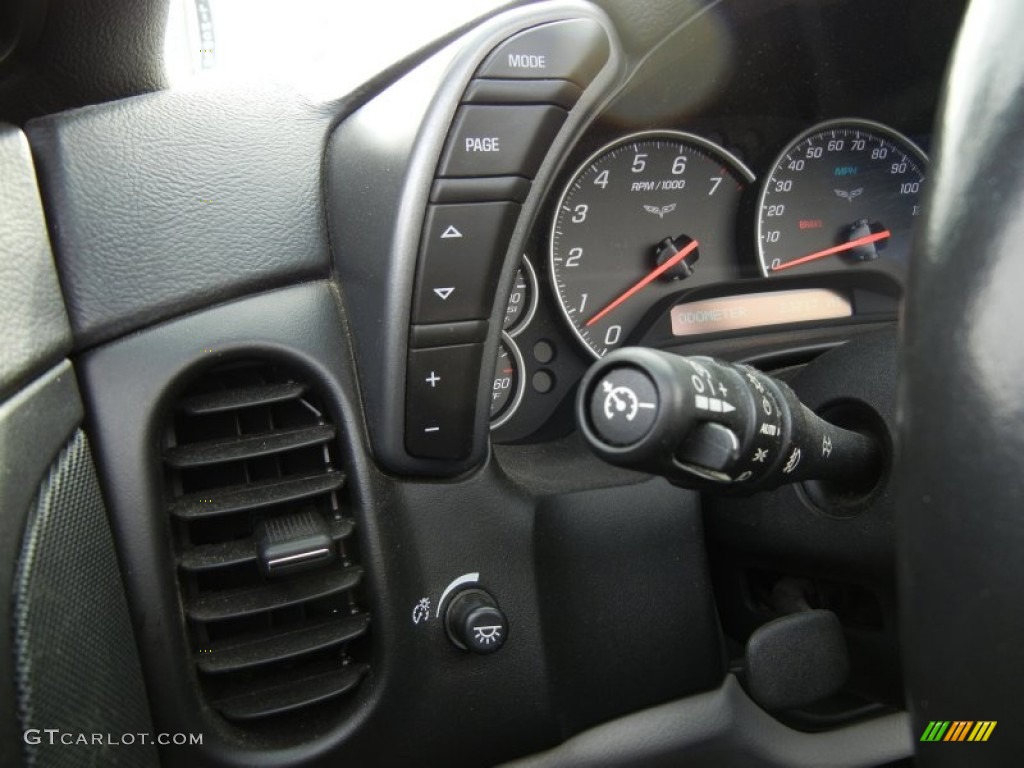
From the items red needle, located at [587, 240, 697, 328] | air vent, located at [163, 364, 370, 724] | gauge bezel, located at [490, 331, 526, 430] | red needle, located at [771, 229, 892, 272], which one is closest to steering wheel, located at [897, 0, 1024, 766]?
air vent, located at [163, 364, 370, 724]

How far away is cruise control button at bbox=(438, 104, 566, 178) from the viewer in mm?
1147

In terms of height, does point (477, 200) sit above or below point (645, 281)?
above

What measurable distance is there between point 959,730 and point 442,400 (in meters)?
0.68

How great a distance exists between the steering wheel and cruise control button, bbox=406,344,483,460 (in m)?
0.60

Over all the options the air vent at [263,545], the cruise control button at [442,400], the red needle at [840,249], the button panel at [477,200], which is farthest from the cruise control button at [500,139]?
the red needle at [840,249]

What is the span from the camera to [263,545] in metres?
1.10

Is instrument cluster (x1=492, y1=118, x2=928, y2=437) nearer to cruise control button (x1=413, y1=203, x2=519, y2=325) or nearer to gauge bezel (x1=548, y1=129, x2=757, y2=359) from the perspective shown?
gauge bezel (x1=548, y1=129, x2=757, y2=359)

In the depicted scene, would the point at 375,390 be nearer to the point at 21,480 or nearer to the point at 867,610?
the point at 21,480

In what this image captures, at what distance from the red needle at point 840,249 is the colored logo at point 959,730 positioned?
1451 millimetres

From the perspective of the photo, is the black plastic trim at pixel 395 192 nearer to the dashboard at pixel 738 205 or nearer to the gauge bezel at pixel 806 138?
the dashboard at pixel 738 205

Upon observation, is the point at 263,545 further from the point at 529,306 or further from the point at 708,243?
the point at 708,243

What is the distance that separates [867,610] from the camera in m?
1.46

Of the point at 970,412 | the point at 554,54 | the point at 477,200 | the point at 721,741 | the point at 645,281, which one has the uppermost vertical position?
the point at 554,54

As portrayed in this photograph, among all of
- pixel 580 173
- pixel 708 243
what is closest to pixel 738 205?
pixel 708 243
